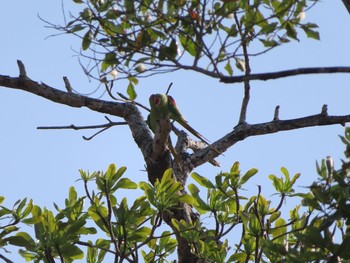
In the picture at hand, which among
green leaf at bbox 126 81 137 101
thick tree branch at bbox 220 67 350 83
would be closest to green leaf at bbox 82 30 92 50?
green leaf at bbox 126 81 137 101

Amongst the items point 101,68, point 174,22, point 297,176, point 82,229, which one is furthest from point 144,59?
point 297,176

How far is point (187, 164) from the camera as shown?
5.50 metres

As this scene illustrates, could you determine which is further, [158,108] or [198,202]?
[158,108]

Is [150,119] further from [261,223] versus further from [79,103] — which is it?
[261,223]

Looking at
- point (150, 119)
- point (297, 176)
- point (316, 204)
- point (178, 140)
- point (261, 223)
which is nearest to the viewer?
point (316, 204)

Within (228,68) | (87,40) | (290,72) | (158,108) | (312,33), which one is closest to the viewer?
(290,72)

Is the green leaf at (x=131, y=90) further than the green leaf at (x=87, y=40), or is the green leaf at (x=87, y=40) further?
the green leaf at (x=131, y=90)

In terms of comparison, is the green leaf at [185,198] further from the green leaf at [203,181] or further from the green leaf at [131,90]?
the green leaf at [131,90]

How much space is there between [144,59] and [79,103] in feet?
5.08

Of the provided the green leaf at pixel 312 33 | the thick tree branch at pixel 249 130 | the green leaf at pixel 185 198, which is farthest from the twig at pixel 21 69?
the green leaf at pixel 312 33

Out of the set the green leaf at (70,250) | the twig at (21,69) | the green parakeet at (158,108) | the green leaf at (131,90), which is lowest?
the green leaf at (70,250)

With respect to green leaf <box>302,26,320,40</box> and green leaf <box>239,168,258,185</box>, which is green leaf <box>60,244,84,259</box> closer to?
green leaf <box>239,168,258,185</box>

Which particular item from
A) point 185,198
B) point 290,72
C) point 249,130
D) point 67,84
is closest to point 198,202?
point 185,198

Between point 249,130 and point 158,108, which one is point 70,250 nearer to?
point 158,108
